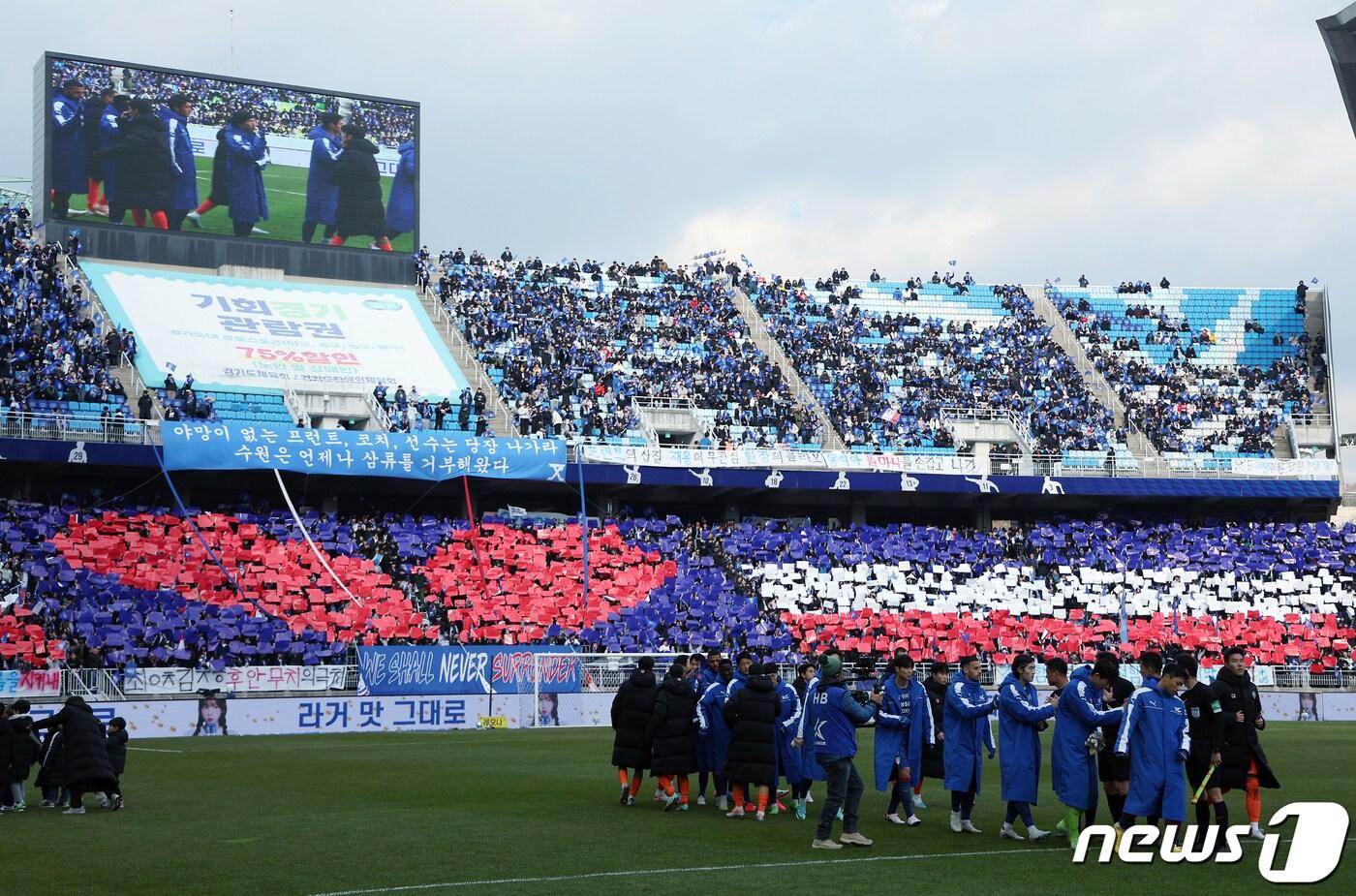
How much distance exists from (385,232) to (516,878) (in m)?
50.8

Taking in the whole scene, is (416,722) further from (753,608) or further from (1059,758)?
(1059,758)

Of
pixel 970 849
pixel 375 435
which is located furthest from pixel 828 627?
pixel 970 849

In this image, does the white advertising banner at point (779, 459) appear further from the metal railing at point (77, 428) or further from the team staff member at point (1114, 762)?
the team staff member at point (1114, 762)

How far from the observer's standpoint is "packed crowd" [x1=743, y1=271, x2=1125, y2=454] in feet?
205

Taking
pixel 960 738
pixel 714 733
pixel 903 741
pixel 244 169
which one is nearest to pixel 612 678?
pixel 714 733

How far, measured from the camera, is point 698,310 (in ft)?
219

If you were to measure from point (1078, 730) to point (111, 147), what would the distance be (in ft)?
162

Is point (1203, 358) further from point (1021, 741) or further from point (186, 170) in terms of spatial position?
point (1021, 741)

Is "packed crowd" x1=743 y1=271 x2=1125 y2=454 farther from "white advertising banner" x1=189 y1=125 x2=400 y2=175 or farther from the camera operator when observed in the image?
the camera operator

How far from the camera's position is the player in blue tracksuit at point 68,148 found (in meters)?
57.2

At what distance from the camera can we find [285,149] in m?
60.4

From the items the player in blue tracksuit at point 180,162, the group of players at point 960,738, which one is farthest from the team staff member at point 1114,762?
the player in blue tracksuit at point 180,162

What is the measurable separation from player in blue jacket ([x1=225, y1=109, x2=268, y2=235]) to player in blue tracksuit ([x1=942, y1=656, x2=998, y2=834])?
154ft

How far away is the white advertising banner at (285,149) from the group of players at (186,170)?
0.18 metres
